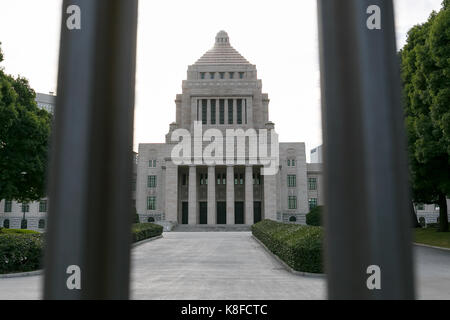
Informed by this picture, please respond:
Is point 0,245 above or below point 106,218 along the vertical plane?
below

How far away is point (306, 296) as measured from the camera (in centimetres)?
881

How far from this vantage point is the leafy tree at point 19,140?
22875 mm

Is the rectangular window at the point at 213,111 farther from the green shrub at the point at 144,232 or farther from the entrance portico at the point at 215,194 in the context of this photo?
the green shrub at the point at 144,232

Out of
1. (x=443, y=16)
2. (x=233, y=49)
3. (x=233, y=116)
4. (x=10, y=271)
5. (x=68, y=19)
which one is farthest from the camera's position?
(x=233, y=49)

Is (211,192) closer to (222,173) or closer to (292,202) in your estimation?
(222,173)

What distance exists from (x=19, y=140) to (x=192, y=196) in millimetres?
32159

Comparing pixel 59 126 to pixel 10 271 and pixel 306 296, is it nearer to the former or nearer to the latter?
pixel 306 296

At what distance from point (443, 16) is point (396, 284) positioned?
773 inches

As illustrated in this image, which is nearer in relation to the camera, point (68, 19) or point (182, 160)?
point (68, 19)

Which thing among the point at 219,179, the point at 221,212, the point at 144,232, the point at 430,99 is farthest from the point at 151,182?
the point at 430,99

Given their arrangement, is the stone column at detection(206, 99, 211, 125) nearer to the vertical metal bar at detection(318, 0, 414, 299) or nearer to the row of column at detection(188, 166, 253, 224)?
the row of column at detection(188, 166, 253, 224)

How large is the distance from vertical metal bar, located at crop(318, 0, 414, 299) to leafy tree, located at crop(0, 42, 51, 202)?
24477 millimetres

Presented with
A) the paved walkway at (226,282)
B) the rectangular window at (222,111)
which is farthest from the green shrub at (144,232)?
the rectangular window at (222,111)

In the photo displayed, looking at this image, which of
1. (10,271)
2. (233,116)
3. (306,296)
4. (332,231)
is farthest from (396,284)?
(233,116)
